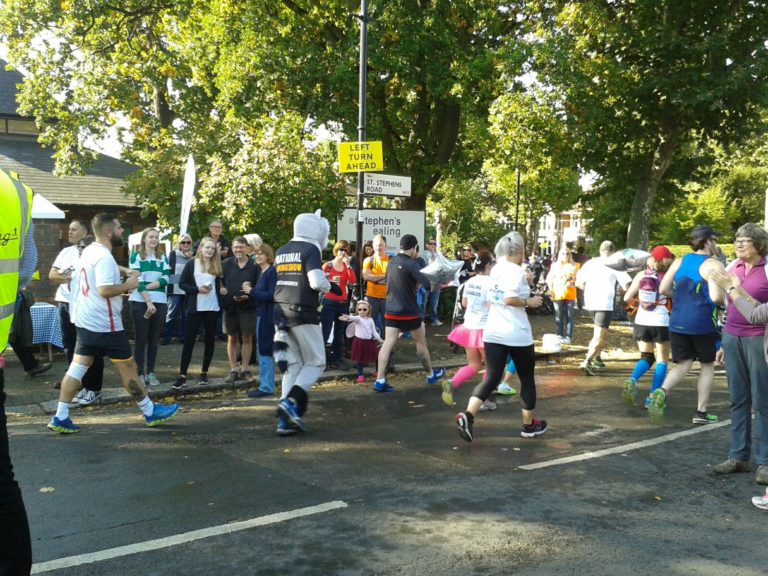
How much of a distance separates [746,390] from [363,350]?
534 cm

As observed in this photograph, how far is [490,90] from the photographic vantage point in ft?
51.9

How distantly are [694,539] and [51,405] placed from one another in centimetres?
655

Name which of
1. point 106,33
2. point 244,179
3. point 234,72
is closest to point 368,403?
point 244,179

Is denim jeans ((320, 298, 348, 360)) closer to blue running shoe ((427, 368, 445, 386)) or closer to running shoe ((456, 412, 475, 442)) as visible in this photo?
blue running shoe ((427, 368, 445, 386))

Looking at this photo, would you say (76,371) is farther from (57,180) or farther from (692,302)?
(57,180)

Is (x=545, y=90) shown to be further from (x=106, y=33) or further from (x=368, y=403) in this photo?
(x=106, y=33)

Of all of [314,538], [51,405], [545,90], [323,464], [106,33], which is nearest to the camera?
[314,538]

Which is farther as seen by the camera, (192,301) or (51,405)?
(192,301)

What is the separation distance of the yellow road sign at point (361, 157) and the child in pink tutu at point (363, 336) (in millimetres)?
2316

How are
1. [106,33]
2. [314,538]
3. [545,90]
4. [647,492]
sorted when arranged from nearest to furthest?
1. [314,538]
2. [647,492]
3. [545,90]
4. [106,33]

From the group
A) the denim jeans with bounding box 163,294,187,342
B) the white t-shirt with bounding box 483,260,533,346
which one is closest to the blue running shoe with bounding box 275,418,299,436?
the white t-shirt with bounding box 483,260,533,346

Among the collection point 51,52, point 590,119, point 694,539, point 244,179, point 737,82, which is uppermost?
point 51,52

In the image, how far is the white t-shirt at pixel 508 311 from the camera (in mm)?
6703

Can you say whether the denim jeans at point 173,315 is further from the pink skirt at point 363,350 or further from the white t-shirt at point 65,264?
the pink skirt at point 363,350
